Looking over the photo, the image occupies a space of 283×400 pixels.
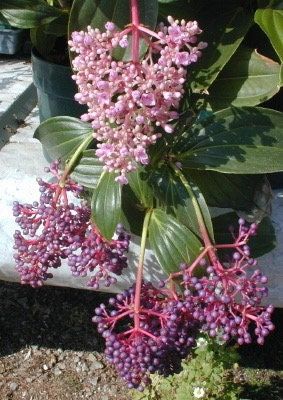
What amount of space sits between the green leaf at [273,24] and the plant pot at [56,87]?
31cm

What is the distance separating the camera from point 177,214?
0.89m

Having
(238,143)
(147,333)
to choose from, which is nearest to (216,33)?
(238,143)

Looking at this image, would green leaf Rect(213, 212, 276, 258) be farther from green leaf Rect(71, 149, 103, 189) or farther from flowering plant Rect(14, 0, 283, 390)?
green leaf Rect(71, 149, 103, 189)

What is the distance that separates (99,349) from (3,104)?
61 centimetres

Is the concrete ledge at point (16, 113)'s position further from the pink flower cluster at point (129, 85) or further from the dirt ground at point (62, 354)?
the pink flower cluster at point (129, 85)

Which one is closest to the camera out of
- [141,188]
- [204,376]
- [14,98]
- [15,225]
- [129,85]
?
[129,85]

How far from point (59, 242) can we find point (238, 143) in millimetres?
237

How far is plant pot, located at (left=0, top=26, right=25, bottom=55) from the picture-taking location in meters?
1.96

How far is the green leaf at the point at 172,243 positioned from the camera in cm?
86

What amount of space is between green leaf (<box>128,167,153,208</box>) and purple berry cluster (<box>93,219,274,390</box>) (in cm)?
11

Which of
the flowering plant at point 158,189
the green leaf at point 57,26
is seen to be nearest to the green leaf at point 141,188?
the flowering plant at point 158,189

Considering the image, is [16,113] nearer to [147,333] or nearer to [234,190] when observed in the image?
[234,190]

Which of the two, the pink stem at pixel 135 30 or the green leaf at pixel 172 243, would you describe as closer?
the pink stem at pixel 135 30

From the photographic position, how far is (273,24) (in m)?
0.82
